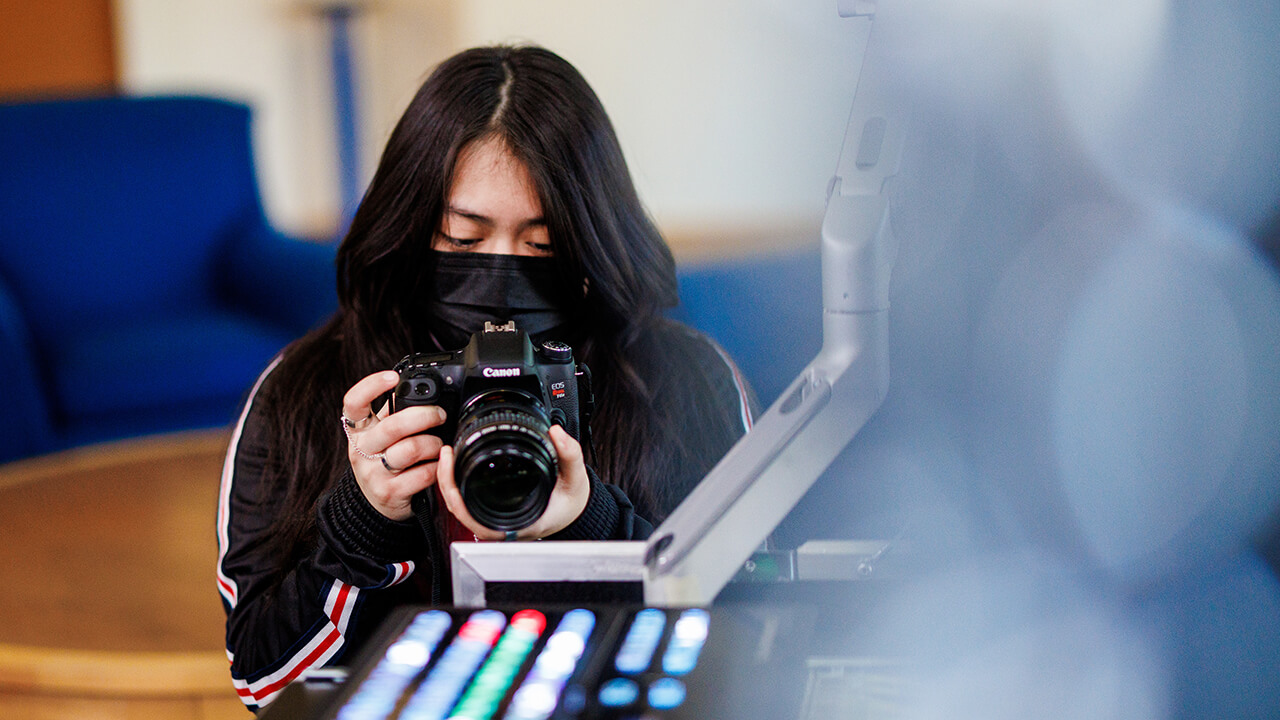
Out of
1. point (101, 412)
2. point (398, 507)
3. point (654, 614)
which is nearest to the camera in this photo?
point (654, 614)

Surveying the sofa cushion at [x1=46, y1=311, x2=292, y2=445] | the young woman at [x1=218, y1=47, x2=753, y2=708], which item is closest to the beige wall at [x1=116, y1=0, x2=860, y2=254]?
the sofa cushion at [x1=46, y1=311, x2=292, y2=445]

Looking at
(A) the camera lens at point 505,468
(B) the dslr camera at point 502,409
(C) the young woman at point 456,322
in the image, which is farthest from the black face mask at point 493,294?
(A) the camera lens at point 505,468

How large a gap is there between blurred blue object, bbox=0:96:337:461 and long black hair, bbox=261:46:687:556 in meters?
1.48

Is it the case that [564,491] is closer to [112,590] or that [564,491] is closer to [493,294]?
[493,294]

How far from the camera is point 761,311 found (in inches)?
60.5

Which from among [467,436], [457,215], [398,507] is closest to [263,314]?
[457,215]

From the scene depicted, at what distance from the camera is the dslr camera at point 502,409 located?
56 cm

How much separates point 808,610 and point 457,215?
511 mm

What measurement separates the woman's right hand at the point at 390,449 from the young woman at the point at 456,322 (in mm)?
65

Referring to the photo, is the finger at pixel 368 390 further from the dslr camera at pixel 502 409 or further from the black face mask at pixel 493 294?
the black face mask at pixel 493 294

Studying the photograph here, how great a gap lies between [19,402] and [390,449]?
1786mm

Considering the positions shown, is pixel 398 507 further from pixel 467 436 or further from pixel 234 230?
pixel 234 230

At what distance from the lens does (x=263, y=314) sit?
2.64 metres

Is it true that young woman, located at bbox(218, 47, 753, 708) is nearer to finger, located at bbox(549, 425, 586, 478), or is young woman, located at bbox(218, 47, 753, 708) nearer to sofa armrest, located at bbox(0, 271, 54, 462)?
finger, located at bbox(549, 425, 586, 478)
